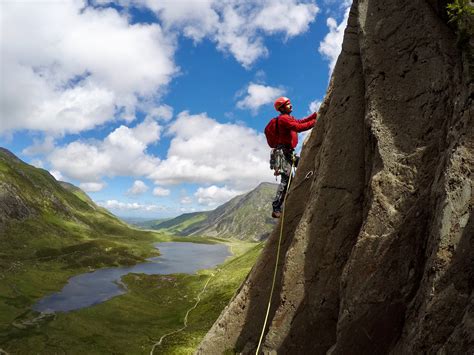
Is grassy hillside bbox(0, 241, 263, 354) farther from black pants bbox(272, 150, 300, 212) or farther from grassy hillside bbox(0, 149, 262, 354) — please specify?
black pants bbox(272, 150, 300, 212)

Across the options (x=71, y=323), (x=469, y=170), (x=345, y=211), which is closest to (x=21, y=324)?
(x=71, y=323)

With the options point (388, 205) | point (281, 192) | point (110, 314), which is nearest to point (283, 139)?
point (281, 192)

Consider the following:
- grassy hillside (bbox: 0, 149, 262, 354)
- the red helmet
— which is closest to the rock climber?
the red helmet

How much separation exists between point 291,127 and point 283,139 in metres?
Answer: 1.08

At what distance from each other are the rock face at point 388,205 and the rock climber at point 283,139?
1.40m

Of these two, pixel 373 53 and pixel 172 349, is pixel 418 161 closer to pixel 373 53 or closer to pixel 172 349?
pixel 373 53

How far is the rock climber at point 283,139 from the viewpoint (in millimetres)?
21859

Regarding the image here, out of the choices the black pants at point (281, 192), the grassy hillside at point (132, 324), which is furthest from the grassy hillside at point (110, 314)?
the black pants at point (281, 192)

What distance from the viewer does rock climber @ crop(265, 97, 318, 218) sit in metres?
21.9

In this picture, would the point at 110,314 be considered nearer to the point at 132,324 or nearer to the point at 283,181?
the point at 132,324

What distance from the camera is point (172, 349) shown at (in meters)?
72.9

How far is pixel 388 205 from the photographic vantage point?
47.1ft

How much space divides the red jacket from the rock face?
110 centimetres

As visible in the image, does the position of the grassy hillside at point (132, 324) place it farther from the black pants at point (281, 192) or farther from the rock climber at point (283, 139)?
the rock climber at point (283, 139)
